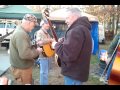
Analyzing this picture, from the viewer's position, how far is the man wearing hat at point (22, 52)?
4.16m

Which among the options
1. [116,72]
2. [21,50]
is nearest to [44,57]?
[21,50]

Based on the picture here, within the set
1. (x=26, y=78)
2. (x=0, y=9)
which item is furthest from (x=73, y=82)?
(x=0, y=9)

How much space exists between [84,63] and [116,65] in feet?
3.15

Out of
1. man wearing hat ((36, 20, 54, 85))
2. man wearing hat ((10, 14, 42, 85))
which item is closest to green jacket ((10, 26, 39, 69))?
man wearing hat ((10, 14, 42, 85))

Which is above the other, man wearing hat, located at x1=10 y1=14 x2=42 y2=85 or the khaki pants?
man wearing hat, located at x1=10 y1=14 x2=42 y2=85

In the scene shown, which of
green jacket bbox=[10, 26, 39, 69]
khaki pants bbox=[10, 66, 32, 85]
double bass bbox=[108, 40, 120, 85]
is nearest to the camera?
green jacket bbox=[10, 26, 39, 69]

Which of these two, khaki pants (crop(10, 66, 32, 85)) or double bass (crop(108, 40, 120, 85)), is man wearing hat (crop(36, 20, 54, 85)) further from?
double bass (crop(108, 40, 120, 85))

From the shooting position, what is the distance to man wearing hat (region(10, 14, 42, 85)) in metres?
4.16

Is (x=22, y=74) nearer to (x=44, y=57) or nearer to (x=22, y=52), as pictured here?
(x=22, y=52)

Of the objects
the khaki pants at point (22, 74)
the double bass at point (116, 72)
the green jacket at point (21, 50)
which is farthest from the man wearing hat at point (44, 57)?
the double bass at point (116, 72)

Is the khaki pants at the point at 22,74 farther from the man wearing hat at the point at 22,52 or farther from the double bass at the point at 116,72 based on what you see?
the double bass at the point at 116,72

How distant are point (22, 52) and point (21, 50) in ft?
0.12

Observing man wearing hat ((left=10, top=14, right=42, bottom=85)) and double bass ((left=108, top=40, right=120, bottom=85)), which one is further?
double bass ((left=108, top=40, right=120, bottom=85))
